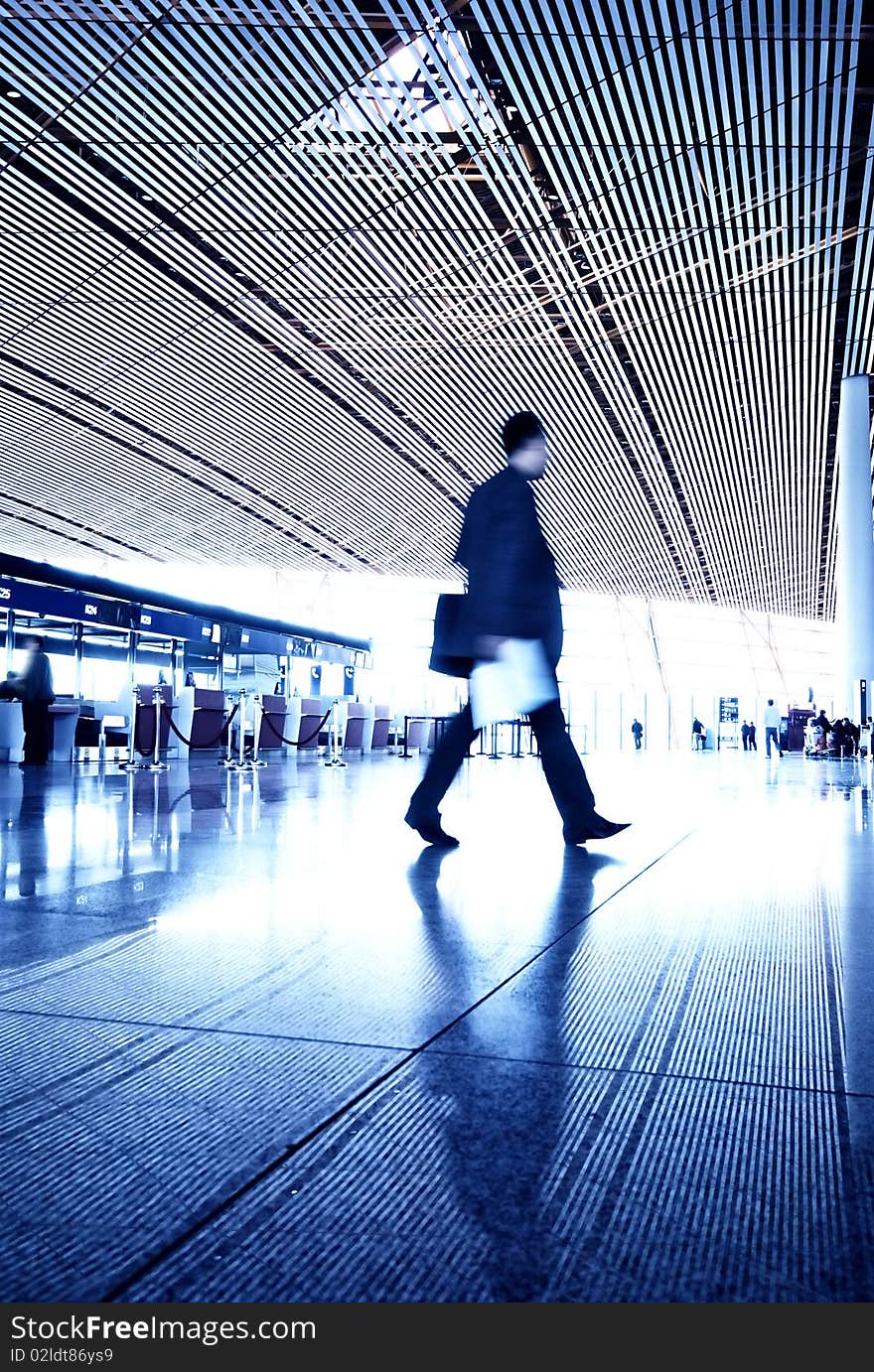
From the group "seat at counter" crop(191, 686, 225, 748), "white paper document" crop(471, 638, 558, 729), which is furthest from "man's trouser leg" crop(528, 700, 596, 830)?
"seat at counter" crop(191, 686, 225, 748)

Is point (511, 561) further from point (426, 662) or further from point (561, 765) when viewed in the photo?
point (426, 662)

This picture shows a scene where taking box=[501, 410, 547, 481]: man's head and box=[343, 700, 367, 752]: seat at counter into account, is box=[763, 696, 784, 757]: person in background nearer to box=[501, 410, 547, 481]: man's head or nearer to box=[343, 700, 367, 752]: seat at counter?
box=[343, 700, 367, 752]: seat at counter

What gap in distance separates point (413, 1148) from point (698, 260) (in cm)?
1296

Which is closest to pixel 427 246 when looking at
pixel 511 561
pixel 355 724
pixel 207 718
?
pixel 207 718

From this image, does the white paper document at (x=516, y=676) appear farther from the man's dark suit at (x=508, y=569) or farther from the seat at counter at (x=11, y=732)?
the seat at counter at (x=11, y=732)

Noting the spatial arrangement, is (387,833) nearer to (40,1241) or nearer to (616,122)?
Answer: (40,1241)

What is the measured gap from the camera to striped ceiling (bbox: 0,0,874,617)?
809 cm

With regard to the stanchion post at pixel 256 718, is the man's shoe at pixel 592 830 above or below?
below

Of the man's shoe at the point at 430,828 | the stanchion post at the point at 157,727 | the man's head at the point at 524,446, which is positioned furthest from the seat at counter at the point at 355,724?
the man's head at the point at 524,446

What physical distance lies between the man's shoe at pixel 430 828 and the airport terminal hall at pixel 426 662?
0.07 ft

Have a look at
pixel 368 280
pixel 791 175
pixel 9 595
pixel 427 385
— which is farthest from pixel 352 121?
pixel 9 595

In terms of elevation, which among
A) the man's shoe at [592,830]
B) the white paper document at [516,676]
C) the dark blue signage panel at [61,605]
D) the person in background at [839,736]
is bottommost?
the man's shoe at [592,830]

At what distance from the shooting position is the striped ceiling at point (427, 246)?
8094 millimetres

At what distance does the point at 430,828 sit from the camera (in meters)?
4.42
